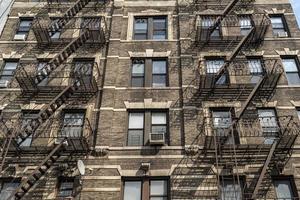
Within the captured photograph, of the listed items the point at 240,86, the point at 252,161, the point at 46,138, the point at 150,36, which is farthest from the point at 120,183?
the point at 150,36

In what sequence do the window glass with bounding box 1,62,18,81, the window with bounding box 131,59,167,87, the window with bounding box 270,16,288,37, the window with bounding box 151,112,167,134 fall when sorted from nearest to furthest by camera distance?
1. the window with bounding box 151,112,167,134
2. the window with bounding box 131,59,167,87
3. the window glass with bounding box 1,62,18,81
4. the window with bounding box 270,16,288,37

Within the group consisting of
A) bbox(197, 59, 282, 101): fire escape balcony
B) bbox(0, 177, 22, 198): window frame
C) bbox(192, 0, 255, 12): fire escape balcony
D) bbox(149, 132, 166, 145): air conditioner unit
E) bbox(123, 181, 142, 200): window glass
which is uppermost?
bbox(192, 0, 255, 12): fire escape balcony

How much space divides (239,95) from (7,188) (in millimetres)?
11122

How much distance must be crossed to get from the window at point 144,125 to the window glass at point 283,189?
5161mm

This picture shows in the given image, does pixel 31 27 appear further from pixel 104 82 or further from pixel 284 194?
pixel 284 194

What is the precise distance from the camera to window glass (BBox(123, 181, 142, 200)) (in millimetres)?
17172

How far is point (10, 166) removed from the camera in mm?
18078

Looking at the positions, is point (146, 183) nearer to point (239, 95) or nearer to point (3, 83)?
point (239, 95)

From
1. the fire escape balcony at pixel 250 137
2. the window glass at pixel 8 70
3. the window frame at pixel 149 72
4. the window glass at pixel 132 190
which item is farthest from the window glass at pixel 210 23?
the window glass at pixel 8 70

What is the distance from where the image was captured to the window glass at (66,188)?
17441 mm

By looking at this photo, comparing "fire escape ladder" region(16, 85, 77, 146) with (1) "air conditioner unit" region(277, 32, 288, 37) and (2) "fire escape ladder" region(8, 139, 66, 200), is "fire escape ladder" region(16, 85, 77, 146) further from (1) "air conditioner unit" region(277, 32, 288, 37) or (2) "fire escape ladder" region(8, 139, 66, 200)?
(1) "air conditioner unit" region(277, 32, 288, 37)

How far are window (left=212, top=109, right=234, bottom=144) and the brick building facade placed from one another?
50 millimetres

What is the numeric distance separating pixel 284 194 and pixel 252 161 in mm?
1810

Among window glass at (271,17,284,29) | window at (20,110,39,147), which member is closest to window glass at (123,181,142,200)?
window at (20,110,39,147)
